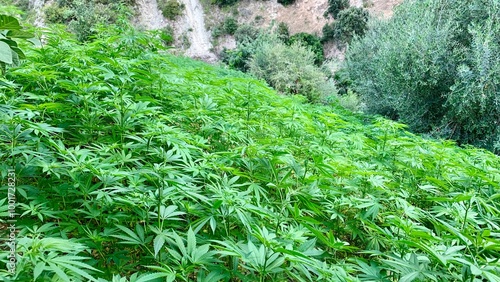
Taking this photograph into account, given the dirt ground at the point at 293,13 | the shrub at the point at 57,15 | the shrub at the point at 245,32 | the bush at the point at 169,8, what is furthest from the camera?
the bush at the point at 169,8

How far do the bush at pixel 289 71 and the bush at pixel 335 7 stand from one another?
10973 mm

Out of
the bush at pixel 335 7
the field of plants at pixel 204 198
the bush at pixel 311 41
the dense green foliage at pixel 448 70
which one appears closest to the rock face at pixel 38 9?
the bush at pixel 311 41

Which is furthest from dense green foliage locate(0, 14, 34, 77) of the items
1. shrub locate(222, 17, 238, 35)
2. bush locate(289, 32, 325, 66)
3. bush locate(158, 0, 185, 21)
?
bush locate(158, 0, 185, 21)

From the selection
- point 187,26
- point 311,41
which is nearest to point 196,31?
point 187,26

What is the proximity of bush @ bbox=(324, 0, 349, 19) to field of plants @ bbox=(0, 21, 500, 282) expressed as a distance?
24305 millimetres

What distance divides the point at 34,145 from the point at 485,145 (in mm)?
8331

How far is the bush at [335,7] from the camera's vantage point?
23.7 meters

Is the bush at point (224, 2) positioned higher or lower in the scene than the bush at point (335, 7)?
lower

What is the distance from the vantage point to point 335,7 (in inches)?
945

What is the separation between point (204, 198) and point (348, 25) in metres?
23.8

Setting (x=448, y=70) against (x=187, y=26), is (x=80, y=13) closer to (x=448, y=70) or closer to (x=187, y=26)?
(x=187, y=26)

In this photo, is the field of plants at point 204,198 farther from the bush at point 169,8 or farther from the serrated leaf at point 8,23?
the bush at point 169,8

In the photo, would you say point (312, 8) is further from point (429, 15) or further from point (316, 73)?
point (429, 15)

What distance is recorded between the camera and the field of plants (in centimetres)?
110
